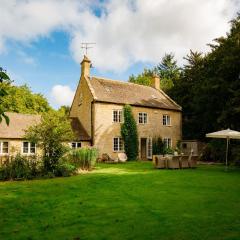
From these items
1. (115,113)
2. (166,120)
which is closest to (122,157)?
(115,113)

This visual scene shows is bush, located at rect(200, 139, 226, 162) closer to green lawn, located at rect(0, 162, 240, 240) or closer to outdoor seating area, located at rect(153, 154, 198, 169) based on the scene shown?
outdoor seating area, located at rect(153, 154, 198, 169)

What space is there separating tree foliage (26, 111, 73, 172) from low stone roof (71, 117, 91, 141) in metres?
11.6


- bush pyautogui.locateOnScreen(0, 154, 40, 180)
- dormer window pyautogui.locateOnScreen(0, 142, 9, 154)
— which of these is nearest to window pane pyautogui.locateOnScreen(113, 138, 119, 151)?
dormer window pyautogui.locateOnScreen(0, 142, 9, 154)

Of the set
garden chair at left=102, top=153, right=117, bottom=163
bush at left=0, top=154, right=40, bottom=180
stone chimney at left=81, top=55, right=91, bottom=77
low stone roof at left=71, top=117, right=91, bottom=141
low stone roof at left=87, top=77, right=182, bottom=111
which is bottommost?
garden chair at left=102, top=153, right=117, bottom=163

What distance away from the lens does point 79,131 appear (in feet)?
107

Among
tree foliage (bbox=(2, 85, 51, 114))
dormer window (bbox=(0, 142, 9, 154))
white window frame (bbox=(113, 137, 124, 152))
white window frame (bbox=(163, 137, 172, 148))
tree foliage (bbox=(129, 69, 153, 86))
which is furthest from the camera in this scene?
tree foliage (bbox=(129, 69, 153, 86))

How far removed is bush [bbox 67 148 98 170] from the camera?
20.5 meters

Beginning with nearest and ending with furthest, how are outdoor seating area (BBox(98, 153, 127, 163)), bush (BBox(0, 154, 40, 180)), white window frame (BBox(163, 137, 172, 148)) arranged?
bush (BBox(0, 154, 40, 180)) → outdoor seating area (BBox(98, 153, 127, 163)) → white window frame (BBox(163, 137, 172, 148))

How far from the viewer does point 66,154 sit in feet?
63.2

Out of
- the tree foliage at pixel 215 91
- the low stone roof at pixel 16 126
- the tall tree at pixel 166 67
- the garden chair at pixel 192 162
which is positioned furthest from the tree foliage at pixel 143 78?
the garden chair at pixel 192 162

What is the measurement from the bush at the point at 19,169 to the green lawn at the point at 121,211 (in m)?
3.02

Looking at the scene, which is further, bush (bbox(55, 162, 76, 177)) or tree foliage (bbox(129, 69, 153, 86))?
tree foliage (bbox(129, 69, 153, 86))

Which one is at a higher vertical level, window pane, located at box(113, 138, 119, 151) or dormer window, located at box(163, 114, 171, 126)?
dormer window, located at box(163, 114, 171, 126)

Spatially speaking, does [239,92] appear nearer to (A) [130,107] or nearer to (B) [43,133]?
(A) [130,107]
